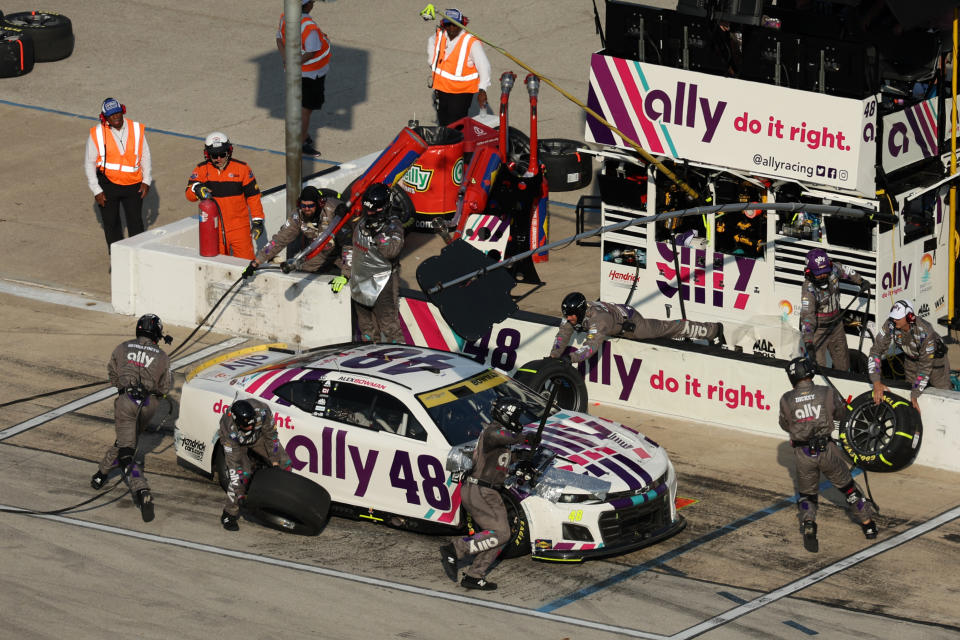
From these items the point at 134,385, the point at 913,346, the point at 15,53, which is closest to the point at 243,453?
the point at 134,385

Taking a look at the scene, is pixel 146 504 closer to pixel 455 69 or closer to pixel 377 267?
pixel 377 267

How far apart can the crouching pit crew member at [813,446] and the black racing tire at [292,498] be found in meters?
4.00

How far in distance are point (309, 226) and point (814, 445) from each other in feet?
23.3

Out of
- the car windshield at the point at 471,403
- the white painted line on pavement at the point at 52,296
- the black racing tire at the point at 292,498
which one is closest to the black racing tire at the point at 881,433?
the car windshield at the point at 471,403

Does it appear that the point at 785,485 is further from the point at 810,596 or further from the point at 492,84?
the point at 492,84

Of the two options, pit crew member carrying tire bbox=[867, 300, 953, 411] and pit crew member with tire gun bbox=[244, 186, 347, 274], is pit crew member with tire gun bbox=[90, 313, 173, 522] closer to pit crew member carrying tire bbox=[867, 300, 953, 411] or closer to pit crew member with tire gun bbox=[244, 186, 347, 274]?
pit crew member with tire gun bbox=[244, 186, 347, 274]

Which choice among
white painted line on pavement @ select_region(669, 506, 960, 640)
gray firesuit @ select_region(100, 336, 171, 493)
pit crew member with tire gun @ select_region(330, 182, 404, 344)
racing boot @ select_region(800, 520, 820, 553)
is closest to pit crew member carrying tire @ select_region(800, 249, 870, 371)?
white painted line on pavement @ select_region(669, 506, 960, 640)

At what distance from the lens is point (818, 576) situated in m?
13.3

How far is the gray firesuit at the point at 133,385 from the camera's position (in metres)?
14.7

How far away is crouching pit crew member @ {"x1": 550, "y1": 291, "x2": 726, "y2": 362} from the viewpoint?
53.1 feet

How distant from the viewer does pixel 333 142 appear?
25.0 metres

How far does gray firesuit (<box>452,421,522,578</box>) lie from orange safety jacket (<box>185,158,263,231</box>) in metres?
7.36

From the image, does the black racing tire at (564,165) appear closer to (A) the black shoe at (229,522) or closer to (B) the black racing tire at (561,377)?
(B) the black racing tire at (561,377)

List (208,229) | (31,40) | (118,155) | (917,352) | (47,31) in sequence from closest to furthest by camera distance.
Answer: (917,352) < (208,229) < (118,155) < (31,40) < (47,31)
